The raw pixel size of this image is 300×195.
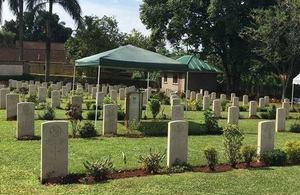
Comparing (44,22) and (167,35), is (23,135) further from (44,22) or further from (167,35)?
(44,22)

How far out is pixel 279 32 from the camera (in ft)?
120

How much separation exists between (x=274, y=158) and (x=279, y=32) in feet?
85.1

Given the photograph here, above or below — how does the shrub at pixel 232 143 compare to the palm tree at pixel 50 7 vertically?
below

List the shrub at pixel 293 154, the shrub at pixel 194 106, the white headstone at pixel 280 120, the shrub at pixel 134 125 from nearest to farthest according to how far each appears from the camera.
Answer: the shrub at pixel 293 154 → the shrub at pixel 134 125 → the white headstone at pixel 280 120 → the shrub at pixel 194 106

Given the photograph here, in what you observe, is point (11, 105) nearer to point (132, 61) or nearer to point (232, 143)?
point (132, 61)

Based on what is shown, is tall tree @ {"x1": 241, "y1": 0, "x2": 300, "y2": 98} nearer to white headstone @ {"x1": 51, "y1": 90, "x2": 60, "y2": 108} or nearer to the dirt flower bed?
white headstone @ {"x1": 51, "y1": 90, "x2": 60, "y2": 108}

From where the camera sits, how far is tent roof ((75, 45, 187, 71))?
18309 millimetres

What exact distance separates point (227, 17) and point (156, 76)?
1732 cm

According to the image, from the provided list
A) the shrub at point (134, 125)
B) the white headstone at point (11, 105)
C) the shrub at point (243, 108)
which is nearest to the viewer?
the shrub at point (134, 125)

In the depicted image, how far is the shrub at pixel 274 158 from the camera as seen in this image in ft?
40.5

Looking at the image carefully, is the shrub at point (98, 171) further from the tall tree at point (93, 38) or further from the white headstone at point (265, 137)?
the tall tree at point (93, 38)

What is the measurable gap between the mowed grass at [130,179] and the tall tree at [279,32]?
23.4 meters

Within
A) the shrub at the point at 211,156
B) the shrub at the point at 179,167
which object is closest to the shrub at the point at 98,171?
the shrub at the point at 179,167

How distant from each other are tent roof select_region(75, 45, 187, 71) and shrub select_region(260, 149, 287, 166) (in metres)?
7.54
